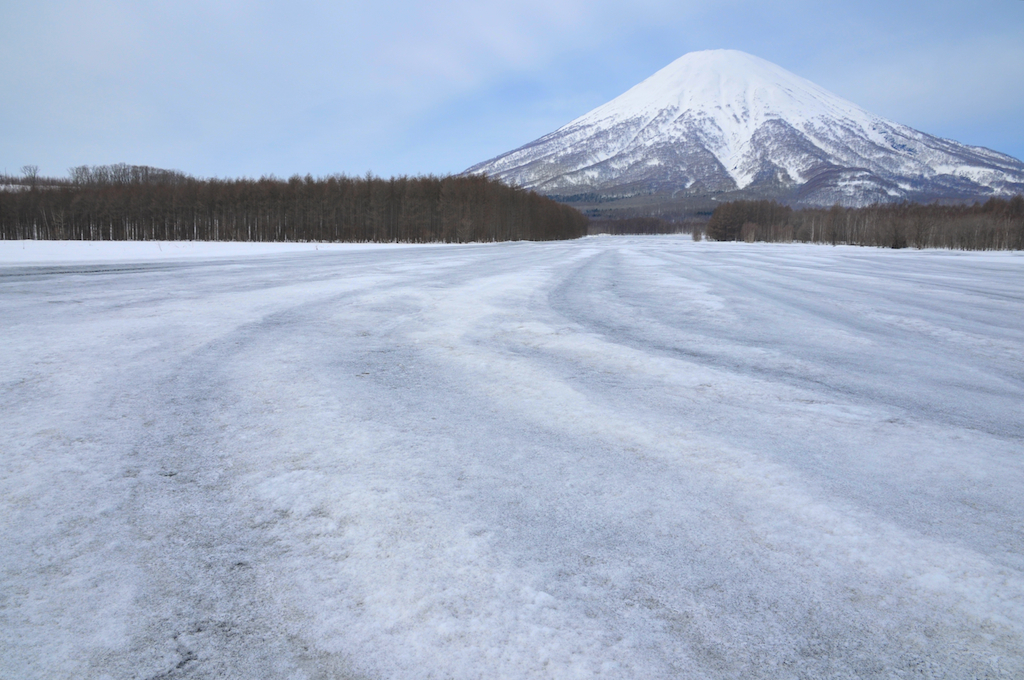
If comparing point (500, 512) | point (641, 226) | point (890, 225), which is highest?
point (641, 226)

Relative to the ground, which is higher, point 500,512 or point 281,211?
point 281,211

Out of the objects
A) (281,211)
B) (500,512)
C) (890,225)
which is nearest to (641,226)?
(890,225)

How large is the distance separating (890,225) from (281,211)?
176ft

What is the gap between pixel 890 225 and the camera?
42375 millimetres

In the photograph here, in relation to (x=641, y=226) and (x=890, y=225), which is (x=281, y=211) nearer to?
(x=890, y=225)

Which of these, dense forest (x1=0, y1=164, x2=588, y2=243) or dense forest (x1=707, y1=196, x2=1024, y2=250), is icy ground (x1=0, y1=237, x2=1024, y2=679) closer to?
dense forest (x1=0, y1=164, x2=588, y2=243)

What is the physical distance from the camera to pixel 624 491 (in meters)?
1.79

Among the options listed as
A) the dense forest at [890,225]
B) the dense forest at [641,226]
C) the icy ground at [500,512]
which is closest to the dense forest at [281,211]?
the dense forest at [890,225]

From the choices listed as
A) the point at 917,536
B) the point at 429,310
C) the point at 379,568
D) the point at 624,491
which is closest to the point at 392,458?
the point at 379,568

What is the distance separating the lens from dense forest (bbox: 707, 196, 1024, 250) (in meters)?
41.8

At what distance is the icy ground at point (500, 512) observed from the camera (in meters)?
1.14

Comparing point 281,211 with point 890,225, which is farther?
point 281,211

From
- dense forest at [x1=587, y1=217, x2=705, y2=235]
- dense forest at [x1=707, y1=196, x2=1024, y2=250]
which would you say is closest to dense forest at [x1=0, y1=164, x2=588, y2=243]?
dense forest at [x1=707, y1=196, x2=1024, y2=250]

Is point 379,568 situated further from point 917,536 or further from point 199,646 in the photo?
point 917,536
